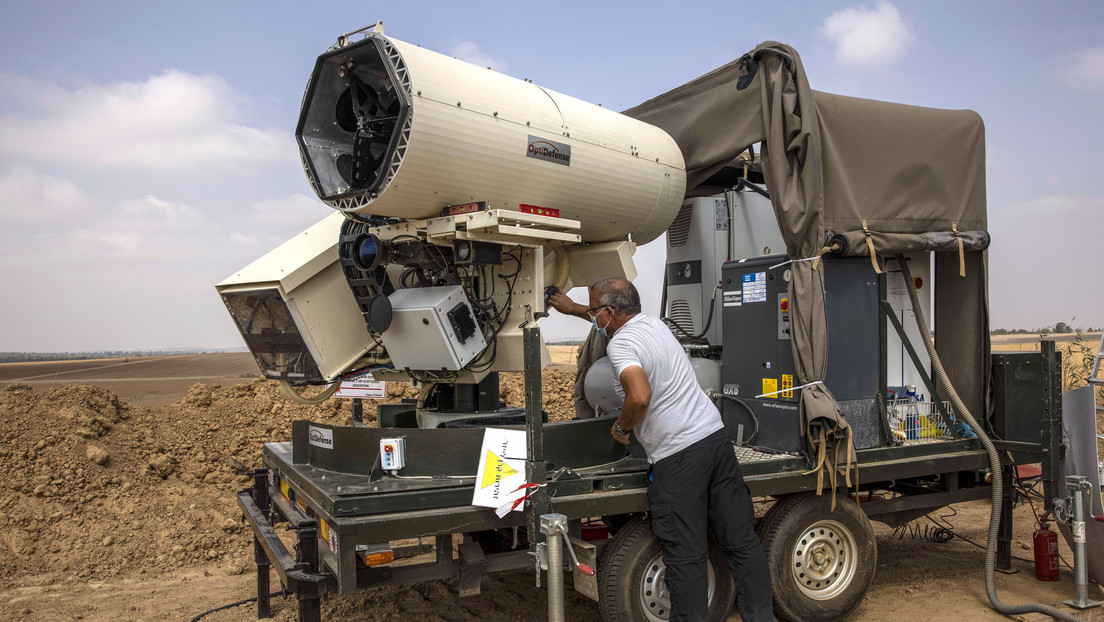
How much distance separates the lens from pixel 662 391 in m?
4.16

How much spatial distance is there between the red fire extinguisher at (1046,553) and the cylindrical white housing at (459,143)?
4.17m

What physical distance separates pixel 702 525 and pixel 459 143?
8.06 ft

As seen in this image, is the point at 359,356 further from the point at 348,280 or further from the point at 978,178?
the point at 978,178

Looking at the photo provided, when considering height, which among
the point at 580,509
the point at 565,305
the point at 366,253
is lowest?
the point at 580,509

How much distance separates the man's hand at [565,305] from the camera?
16.1ft

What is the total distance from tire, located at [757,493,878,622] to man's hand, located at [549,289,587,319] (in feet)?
5.79

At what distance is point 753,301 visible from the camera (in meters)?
5.28

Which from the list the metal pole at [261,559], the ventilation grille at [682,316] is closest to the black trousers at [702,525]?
the ventilation grille at [682,316]

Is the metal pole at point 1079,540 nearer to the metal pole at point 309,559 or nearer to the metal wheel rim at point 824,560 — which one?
the metal wheel rim at point 824,560

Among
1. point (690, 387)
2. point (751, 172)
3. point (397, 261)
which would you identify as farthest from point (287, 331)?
point (751, 172)

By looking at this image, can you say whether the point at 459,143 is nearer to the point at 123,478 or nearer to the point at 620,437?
the point at 620,437

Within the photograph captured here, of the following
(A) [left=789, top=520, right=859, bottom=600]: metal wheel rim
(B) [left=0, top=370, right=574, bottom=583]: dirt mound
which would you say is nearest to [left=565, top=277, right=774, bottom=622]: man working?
(A) [left=789, top=520, right=859, bottom=600]: metal wheel rim

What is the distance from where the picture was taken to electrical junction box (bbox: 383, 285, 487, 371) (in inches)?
175

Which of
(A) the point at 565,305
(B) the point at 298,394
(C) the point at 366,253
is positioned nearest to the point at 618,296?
(A) the point at 565,305
